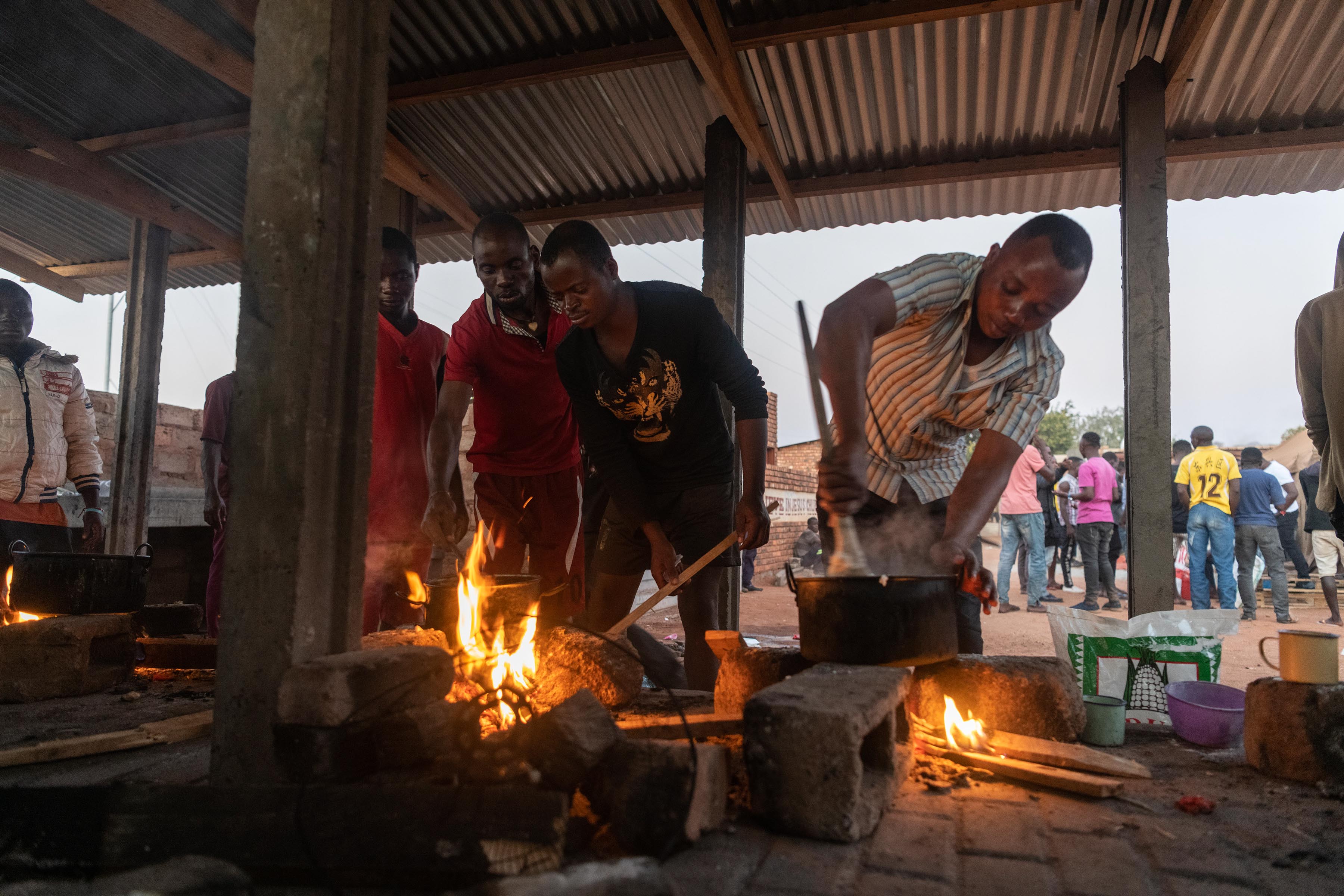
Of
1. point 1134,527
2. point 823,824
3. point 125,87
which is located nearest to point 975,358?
point 1134,527

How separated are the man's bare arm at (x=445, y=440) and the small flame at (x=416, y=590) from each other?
Answer: 25 cm

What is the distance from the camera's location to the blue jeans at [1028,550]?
32.5 ft

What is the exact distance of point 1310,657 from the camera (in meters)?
2.49

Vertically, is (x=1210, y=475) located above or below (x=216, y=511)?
above

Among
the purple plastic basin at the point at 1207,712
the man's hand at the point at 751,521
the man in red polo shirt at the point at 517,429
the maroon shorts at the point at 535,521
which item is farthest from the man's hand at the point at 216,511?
the purple plastic basin at the point at 1207,712

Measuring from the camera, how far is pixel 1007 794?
2297mm

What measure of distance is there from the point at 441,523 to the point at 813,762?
2570 millimetres

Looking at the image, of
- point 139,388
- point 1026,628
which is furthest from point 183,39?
point 1026,628

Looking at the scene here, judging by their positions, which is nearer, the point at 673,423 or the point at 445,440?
the point at 673,423

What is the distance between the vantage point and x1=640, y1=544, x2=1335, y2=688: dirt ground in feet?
22.3

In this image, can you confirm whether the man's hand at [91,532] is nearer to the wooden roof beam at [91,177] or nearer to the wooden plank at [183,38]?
the wooden roof beam at [91,177]

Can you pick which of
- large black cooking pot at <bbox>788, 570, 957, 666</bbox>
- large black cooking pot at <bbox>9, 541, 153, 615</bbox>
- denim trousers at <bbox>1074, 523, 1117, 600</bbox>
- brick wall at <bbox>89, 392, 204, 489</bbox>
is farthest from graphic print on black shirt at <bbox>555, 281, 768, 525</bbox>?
denim trousers at <bbox>1074, 523, 1117, 600</bbox>

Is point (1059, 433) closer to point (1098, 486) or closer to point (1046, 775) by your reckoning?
point (1098, 486)

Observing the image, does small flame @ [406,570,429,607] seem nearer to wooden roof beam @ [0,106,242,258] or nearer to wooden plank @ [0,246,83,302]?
wooden roof beam @ [0,106,242,258]
